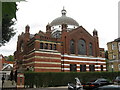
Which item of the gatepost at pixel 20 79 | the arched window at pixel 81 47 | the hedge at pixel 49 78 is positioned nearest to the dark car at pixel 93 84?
the hedge at pixel 49 78

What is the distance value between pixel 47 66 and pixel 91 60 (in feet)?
40.6

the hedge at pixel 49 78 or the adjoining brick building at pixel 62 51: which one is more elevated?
the adjoining brick building at pixel 62 51

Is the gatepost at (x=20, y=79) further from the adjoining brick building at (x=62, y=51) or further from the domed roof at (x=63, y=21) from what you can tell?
the domed roof at (x=63, y=21)

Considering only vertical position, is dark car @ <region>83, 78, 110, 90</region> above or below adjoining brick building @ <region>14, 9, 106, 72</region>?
below

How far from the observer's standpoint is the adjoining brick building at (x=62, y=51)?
3228 cm

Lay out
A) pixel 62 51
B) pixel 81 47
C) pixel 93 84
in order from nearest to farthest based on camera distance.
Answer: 1. pixel 93 84
2. pixel 62 51
3. pixel 81 47

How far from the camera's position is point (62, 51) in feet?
117

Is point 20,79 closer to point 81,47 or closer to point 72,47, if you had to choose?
point 72,47

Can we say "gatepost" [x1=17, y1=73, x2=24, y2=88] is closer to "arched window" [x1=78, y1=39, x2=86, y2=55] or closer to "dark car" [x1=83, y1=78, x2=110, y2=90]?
"dark car" [x1=83, y1=78, x2=110, y2=90]

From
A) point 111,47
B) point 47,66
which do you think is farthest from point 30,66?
point 111,47

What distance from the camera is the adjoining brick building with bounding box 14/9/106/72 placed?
106 ft

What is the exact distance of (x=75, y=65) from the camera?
120ft

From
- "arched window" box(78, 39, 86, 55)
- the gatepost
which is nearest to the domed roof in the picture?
"arched window" box(78, 39, 86, 55)

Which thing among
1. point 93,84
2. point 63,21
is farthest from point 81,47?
point 93,84
